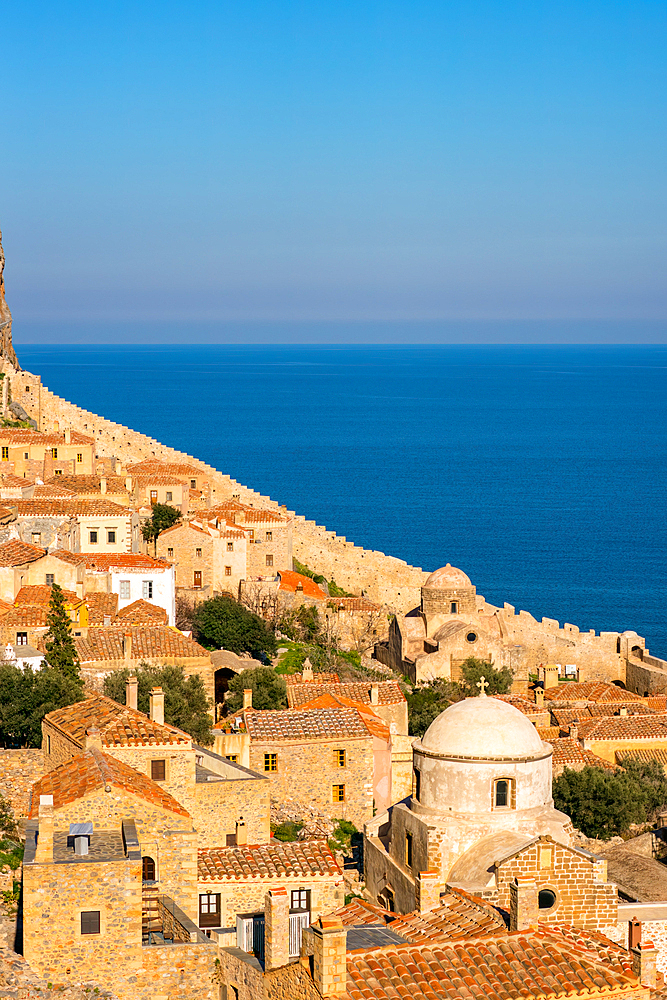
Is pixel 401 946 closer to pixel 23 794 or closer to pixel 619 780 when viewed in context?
pixel 23 794

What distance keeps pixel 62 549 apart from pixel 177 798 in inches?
775

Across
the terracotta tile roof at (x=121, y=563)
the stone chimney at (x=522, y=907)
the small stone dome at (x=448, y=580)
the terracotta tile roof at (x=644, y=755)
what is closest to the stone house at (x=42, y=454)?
the terracotta tile roof at (x=121, y=563)

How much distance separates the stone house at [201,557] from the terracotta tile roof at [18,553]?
5.87 meters

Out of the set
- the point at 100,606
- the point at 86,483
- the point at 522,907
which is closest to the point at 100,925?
the point at 522,907

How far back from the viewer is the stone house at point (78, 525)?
39438 mm

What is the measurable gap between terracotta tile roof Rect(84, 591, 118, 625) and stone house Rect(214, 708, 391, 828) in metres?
7.74

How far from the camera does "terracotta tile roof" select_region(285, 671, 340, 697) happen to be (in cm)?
3281

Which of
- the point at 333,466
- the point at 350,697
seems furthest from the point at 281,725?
the point at 333,466

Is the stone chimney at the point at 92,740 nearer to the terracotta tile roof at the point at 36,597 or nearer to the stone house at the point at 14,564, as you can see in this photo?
the terracotta tile roof at the point at 36,597

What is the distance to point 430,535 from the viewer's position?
297 ft

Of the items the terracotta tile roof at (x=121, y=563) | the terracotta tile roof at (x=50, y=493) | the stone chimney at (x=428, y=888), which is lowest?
the stone chimney at (x=428, y=888)

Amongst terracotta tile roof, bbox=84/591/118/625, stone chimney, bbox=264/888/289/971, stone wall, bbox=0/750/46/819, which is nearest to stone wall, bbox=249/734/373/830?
stone wall, bbox=0/750/46/819

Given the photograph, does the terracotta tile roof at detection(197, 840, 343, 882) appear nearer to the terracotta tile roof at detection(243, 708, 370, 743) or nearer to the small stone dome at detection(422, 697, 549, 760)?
the small stone dome at detection(422, 697, 549, 760)

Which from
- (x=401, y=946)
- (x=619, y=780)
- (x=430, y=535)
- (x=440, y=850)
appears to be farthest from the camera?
(x=430, y=535)
